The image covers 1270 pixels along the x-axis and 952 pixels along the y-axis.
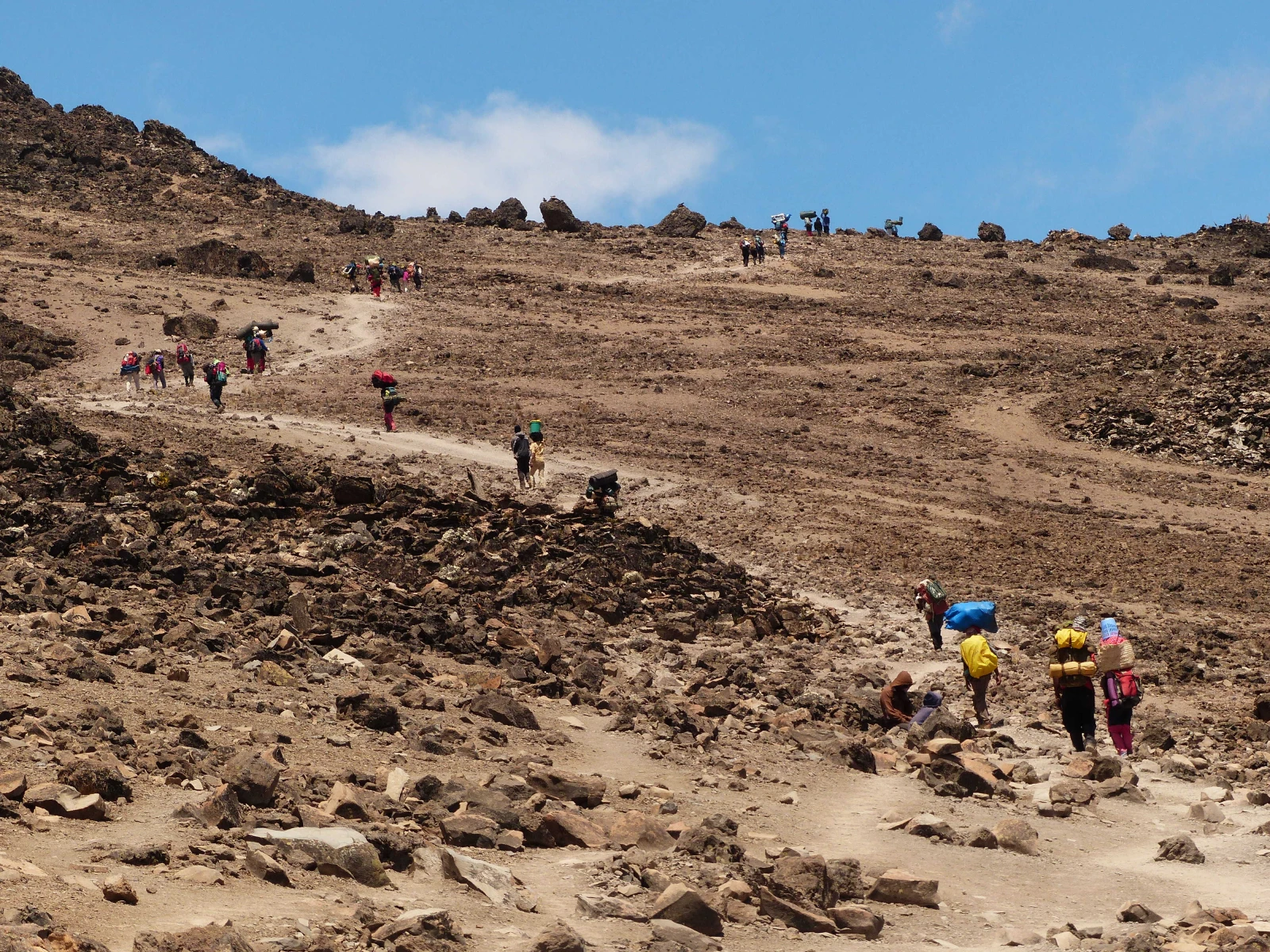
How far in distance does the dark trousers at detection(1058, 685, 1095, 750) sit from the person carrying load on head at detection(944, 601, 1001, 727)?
87 centimetres

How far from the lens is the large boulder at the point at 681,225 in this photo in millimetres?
65188

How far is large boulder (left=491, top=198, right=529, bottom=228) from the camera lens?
66250mm

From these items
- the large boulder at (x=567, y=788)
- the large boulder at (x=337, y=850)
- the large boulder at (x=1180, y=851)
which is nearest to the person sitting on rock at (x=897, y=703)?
the large boulder at (x=1180, y=851)

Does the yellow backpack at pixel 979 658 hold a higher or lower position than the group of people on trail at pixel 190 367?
lower

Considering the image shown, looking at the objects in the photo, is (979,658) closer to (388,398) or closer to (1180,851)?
(1180,851)

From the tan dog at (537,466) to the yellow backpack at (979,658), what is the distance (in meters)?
14.1

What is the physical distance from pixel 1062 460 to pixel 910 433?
4014mm

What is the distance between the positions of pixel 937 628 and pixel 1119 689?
4.42 metres

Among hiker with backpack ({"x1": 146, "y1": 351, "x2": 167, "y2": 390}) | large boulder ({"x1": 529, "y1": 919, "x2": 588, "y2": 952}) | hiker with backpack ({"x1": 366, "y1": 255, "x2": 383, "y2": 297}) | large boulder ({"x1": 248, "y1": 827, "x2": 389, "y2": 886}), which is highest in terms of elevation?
hiker with backpack ({"x1": 366, "y1": 255, "x2": 383, "y2": 297})

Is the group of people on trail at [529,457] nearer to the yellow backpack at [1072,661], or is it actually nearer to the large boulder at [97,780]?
the yellow backpack at [1072,661]

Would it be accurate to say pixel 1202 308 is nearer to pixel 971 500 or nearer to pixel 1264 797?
pixel 971 500

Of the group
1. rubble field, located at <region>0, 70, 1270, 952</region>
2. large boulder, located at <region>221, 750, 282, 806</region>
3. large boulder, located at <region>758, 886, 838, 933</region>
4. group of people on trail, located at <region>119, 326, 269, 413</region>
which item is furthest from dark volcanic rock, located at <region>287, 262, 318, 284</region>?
large boulder, located at <region>758, 886, 838, 933</region>

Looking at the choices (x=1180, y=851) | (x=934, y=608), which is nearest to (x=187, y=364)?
(x=934, y=608)

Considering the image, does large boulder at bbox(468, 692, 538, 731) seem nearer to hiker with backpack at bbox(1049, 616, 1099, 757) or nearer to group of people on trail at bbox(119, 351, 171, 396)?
hiker with backpack at bbox(1049, 616, 1099, 757)
